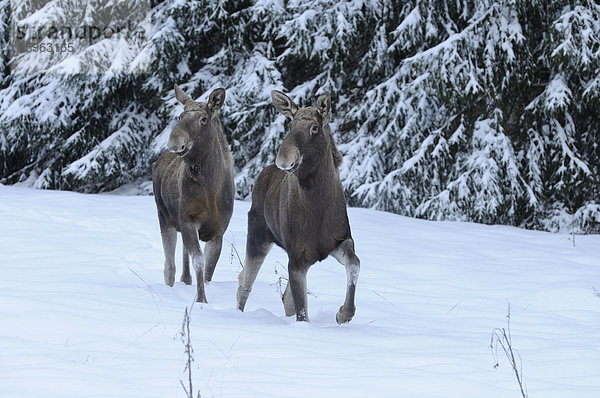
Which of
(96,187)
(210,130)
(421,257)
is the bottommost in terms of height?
(96,187)

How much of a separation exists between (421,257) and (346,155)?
198 inches

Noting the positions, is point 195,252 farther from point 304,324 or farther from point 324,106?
point 324,106

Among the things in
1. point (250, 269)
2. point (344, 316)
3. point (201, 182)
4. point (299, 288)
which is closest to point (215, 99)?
point (201, 182)

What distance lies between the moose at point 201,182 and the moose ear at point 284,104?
109cm

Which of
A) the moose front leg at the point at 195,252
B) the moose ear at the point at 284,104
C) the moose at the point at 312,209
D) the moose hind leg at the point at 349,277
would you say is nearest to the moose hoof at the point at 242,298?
the moose front leg at the point at 195,252

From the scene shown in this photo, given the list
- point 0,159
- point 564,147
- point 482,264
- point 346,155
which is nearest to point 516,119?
point 564,147

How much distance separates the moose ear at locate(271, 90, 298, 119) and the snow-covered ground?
1520 mm

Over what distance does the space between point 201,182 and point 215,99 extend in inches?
29.6

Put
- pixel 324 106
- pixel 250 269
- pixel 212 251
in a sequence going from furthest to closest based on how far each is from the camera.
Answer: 1. pixel 212 251
2. pixel 250 269
3. pixel 324 106

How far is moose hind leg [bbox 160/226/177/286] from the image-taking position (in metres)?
7.73

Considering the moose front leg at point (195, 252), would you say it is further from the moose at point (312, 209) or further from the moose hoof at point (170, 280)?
the moose at point (312, 209)

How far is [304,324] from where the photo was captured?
5.39 metres

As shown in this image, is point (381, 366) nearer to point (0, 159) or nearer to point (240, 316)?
point (240, 316)

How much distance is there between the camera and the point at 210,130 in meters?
7.06
